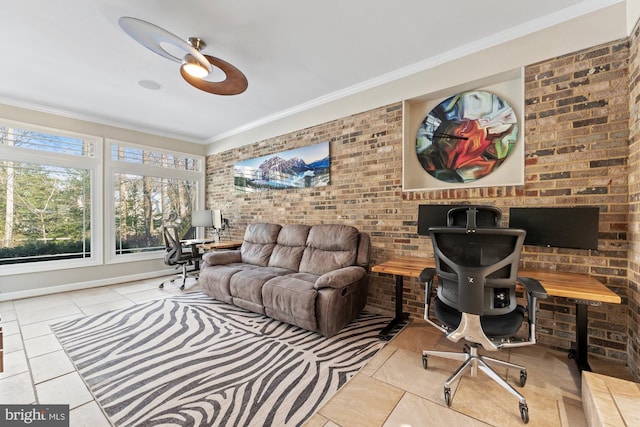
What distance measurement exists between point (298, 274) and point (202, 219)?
2.86 metres

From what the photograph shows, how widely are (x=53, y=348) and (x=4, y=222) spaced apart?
269cm

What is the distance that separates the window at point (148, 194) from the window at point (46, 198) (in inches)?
12.4

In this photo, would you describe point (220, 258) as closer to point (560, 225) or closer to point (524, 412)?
point (524, 412)

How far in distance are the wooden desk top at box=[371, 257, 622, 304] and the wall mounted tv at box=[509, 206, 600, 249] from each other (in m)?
0.24

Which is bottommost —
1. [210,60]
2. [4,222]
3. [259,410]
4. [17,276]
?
[259,410]

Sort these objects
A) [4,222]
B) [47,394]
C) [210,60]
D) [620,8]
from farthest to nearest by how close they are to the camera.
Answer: [4,222], [210,60], [620,8], [47,394]

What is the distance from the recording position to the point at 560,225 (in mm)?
2035

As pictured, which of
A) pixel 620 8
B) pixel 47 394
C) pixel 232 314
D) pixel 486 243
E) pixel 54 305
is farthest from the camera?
pixel 54 305

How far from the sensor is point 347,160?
11.3 feet

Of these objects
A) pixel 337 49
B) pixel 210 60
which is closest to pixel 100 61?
pixel 210 60

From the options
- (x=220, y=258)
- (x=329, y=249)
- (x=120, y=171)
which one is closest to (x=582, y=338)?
(x=329, y=249)

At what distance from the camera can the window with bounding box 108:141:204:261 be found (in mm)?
4582

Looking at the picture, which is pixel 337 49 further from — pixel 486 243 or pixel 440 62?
pixel 486 243

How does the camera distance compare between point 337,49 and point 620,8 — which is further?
point 337,49
